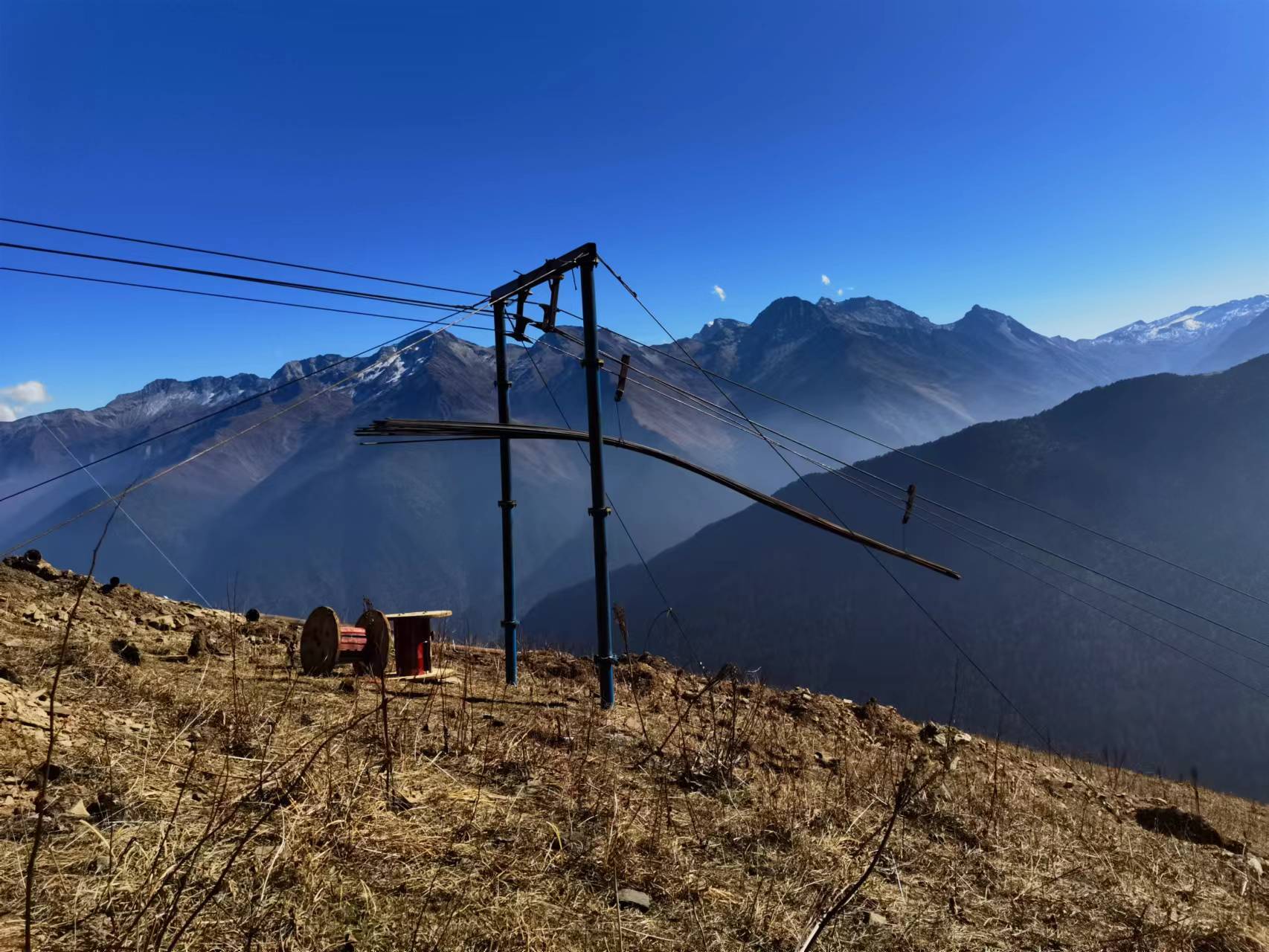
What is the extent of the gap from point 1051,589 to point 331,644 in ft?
320

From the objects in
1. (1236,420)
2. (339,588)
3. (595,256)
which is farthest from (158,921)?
(339,588)

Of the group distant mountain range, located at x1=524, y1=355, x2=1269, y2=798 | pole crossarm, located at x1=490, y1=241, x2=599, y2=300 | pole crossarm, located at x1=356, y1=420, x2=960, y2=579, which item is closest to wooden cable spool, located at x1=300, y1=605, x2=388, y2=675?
pole crossarm, located at x1=356, y1=420, x2=960, y2=579

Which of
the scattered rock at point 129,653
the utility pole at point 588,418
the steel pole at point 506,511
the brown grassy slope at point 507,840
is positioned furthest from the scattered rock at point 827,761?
the scattered rock at point 129,653

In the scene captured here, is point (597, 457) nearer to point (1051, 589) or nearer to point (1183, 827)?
point (1183, 827)

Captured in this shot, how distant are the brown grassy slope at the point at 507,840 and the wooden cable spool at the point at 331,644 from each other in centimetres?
175

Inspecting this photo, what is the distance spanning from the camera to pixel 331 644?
30.3 ft

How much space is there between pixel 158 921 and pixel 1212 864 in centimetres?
814

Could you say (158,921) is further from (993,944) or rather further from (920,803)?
(920,803)

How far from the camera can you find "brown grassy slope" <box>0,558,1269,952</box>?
2.95 metres

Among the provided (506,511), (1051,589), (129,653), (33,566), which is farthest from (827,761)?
(1051,589)

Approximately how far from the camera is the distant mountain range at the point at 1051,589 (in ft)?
238

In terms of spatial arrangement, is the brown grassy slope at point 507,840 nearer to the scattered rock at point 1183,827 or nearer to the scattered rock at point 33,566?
the scattered rock at point 1183,827

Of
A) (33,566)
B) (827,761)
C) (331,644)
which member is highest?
(33,566)

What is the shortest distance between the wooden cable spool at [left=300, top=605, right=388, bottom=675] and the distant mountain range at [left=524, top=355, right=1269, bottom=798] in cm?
6217
